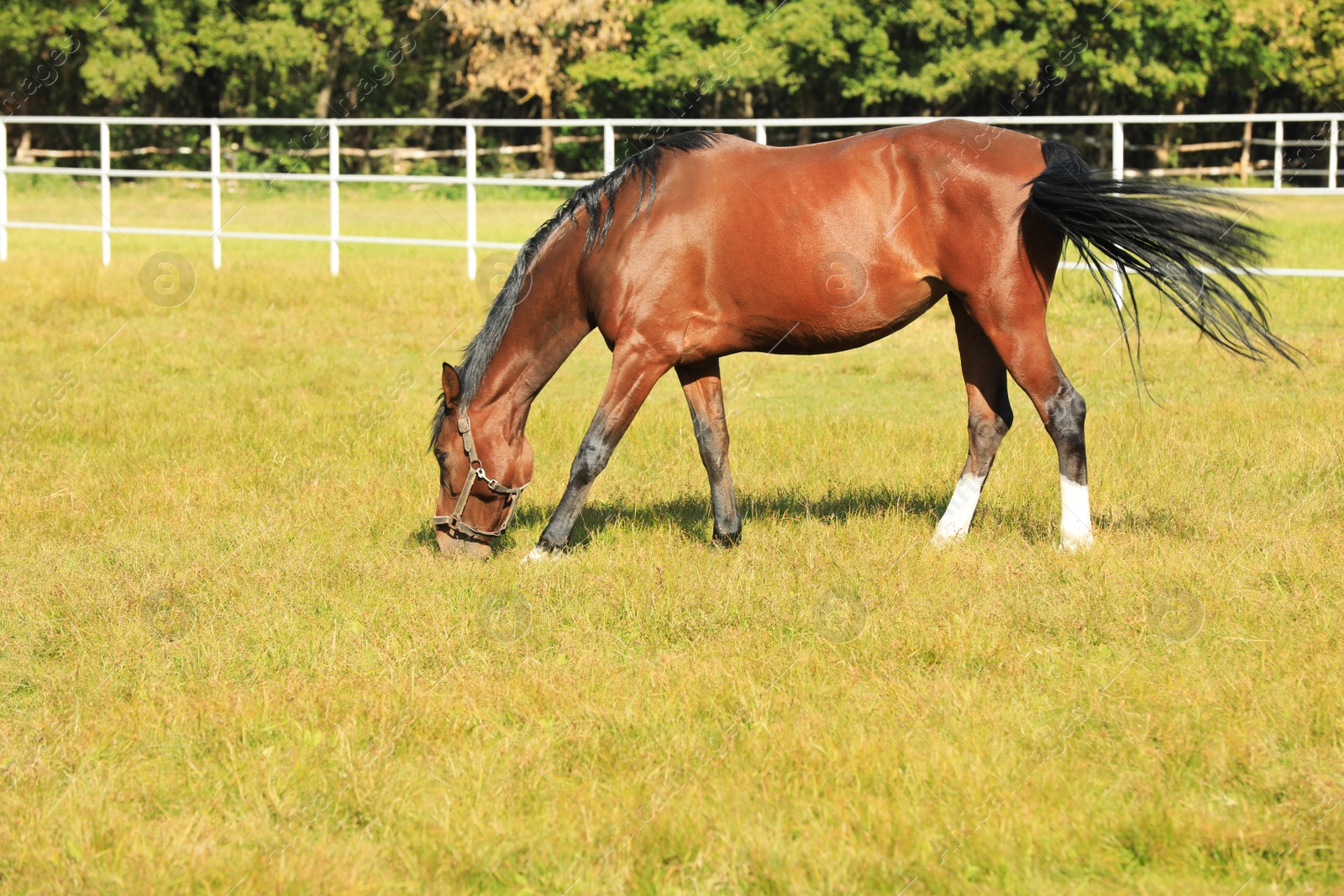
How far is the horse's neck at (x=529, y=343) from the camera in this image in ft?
17.7

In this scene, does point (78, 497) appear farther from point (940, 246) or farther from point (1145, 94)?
point (1145, 94)

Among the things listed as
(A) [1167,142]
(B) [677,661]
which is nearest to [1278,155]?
(B) [677,661]

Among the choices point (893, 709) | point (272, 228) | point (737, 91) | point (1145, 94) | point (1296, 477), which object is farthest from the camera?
point (737, 91)

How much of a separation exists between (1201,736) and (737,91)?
33633 millimetres

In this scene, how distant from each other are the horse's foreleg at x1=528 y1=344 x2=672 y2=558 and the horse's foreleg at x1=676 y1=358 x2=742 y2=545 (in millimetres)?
388

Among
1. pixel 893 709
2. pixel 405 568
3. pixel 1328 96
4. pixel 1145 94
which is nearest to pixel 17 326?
pixel 405 568

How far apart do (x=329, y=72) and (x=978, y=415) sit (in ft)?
107

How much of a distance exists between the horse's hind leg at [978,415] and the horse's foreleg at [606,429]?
4.43 ft

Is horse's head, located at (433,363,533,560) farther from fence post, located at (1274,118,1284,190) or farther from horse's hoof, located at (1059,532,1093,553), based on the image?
fence post, located at (1274,118,1284,190)

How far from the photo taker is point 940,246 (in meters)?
5.17

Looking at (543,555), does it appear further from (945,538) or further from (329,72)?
(329,72)
